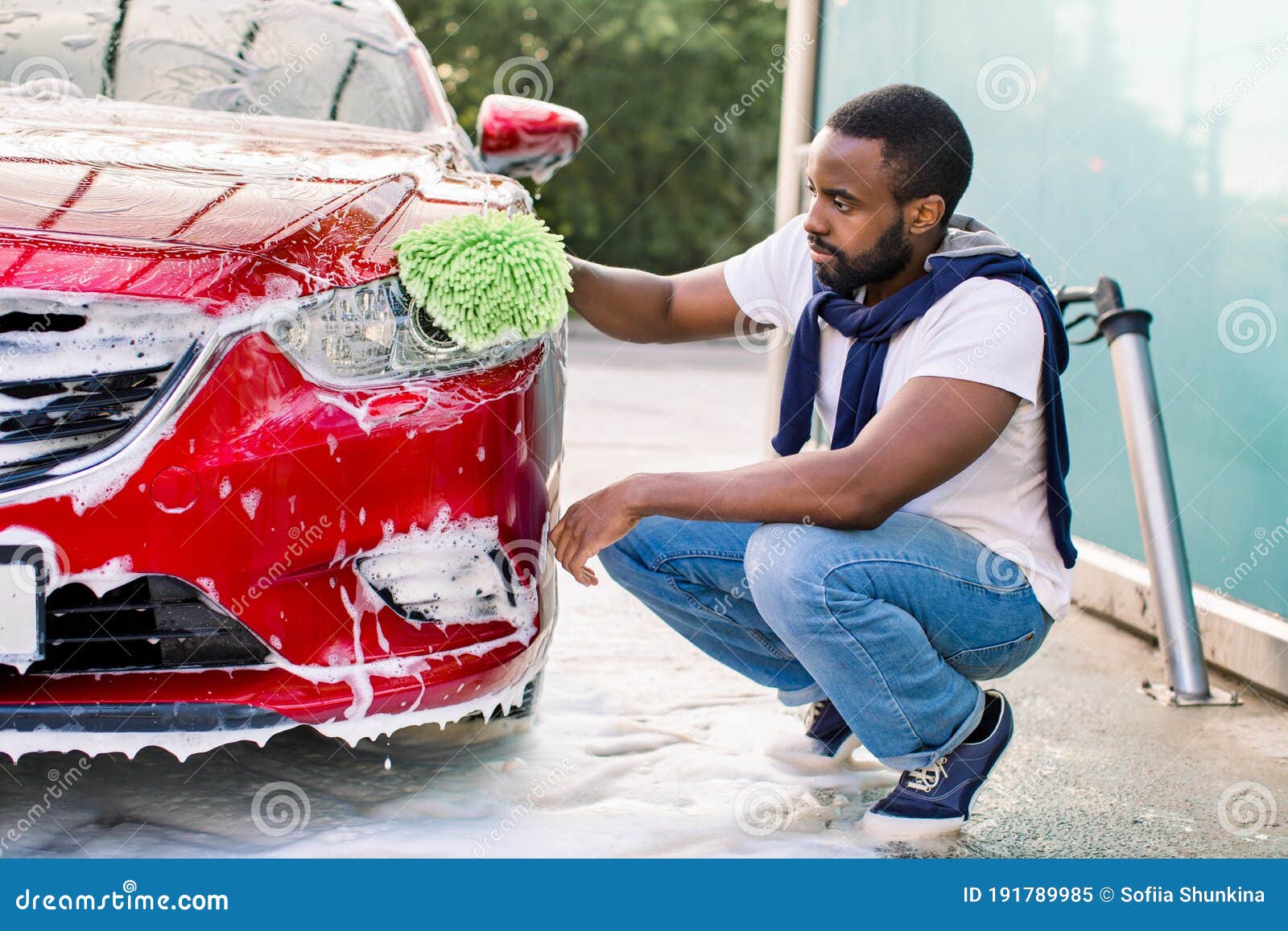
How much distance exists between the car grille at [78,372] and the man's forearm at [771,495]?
75 centimetres

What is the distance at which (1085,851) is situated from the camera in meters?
2.28

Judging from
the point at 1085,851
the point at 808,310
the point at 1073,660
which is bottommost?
the point at 1073,660

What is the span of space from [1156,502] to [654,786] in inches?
58.1

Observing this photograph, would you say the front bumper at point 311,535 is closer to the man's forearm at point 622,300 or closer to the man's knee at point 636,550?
the man's knee at point 636,550

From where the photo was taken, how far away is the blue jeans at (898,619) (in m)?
2.21

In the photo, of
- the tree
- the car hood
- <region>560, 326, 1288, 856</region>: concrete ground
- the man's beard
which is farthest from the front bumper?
the tree

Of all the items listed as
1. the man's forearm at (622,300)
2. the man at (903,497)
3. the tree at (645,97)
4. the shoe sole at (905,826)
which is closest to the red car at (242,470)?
the man at (903,497)

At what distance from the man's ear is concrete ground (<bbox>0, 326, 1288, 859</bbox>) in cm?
103

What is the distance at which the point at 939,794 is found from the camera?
2.31 m

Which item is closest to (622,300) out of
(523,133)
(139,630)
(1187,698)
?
(523,133)

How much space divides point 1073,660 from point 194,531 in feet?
8.09

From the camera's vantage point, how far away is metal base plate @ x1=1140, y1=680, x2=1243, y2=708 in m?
3.14

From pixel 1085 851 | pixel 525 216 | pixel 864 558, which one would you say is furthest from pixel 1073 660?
pixel 525 216
